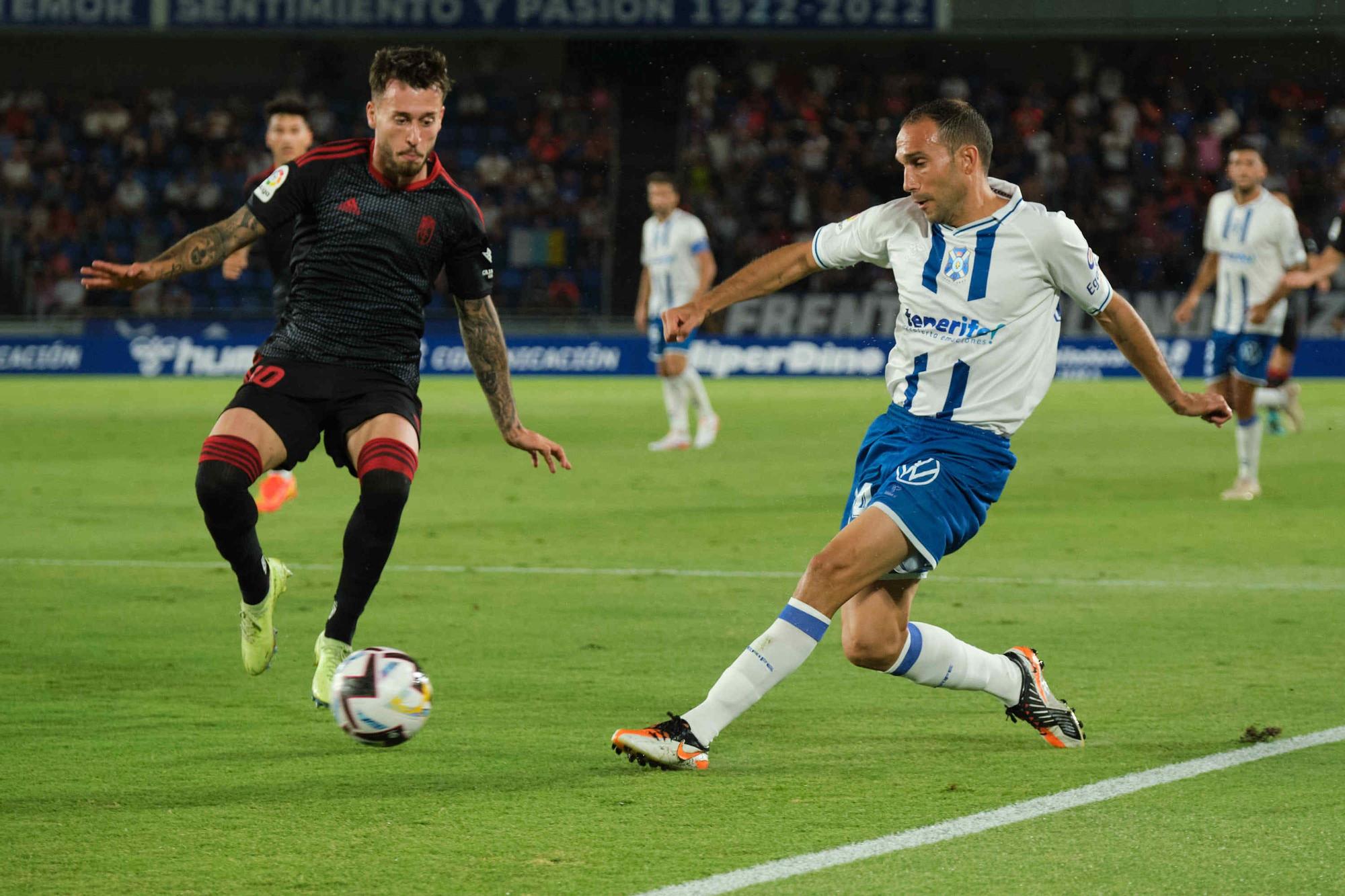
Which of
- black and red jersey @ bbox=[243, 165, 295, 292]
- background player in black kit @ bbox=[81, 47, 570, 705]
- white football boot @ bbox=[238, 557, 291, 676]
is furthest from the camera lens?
black and red jersey @ bbox=[243, 165, 295, 292]

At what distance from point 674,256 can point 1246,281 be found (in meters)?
6.03

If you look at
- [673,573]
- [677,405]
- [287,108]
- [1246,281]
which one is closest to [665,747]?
[673,573]

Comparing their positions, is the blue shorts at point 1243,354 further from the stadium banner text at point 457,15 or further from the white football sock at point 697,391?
the stadium banner text at point 457,15

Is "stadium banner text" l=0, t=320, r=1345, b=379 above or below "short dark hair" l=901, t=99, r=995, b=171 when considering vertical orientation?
below

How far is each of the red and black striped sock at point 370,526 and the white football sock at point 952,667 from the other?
162 cm

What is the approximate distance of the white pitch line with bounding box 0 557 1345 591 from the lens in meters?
8.56

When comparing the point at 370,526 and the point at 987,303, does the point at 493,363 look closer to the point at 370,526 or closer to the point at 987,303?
the point at 370,526

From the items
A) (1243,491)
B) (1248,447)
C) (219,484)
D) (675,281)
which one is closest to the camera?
(219,484)

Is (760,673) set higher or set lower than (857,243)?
lower

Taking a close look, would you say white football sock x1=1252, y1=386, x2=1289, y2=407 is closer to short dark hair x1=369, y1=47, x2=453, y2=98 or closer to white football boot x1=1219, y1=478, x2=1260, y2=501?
white football boot x1=1219, y1=478, x2=1260, y2=501

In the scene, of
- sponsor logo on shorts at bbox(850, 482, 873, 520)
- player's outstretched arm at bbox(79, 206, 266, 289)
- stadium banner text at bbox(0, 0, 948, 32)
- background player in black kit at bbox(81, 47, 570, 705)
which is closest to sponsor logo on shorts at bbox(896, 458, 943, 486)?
sponsor logo on shorts at bbox(850, 482, 873, 520)

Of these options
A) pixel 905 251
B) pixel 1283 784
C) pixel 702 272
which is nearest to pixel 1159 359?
pixel 905 251

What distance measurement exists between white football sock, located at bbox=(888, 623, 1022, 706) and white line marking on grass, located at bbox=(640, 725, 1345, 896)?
535 millimetres

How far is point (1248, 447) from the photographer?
41.0 feet
